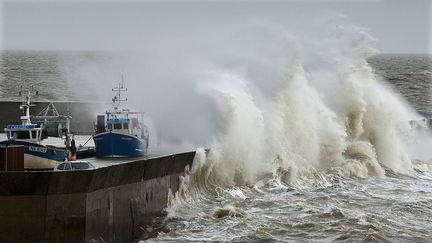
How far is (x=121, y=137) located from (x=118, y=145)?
277mm

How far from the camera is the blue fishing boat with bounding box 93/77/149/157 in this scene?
23.2m

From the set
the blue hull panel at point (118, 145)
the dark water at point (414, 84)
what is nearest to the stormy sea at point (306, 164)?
the blue hull panel at point (118, 145)

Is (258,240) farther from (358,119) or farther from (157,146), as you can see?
(358,119)

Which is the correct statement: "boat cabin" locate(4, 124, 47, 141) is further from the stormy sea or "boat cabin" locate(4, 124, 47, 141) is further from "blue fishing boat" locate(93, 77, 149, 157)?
the stormy sea

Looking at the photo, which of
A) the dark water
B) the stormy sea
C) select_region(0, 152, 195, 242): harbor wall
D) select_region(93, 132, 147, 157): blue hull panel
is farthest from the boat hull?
the dark water

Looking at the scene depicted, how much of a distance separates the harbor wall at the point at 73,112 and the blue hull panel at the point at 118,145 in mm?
8783

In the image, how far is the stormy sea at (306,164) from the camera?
1995 centimetres

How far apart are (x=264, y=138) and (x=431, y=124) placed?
10998 millimetres

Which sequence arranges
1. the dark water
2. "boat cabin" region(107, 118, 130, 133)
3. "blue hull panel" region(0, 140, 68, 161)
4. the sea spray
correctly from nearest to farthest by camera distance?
"blue hull panel" region(0, 140, 68, 161) → "boat cabin" region(107, 118, 130, 133) → the sea spray → the dark water

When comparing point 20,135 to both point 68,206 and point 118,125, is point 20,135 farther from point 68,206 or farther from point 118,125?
point 68,206

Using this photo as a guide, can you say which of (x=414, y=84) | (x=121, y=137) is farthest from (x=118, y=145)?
(x=414, y=84)

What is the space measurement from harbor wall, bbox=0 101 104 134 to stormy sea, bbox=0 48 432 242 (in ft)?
13.3

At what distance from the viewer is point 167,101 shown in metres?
30.0

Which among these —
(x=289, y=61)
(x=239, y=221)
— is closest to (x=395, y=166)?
(x=289, y=61)
